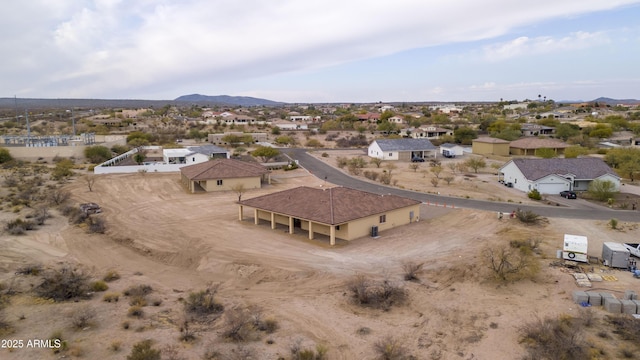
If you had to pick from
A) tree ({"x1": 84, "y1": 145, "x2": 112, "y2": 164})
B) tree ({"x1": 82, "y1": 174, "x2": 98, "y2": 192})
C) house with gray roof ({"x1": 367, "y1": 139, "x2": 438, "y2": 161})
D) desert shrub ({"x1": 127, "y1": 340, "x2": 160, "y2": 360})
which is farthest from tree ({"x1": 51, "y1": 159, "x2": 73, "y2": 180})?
house with gray roof ({"x1": 367, "y1": 139, "x2": 438, "y2": 161})

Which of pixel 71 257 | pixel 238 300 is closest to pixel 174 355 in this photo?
pixel 238 300

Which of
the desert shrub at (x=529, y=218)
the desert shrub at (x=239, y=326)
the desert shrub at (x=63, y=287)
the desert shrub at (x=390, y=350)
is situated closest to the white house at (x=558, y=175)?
the desert shrub at (x=529, y=218)

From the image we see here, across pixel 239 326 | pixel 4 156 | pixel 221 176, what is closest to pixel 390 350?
pixel 239 326

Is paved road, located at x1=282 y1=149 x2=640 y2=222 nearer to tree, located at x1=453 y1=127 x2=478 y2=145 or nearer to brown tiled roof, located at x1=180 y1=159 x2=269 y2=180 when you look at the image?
brown tiled roof, located at x1=180 y1=159 x2=269 y2=180

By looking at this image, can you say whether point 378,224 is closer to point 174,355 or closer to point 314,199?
point 314,199

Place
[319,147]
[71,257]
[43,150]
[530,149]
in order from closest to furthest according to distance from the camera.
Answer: [71,257]
[43,150]
[530,149]
[319,147]

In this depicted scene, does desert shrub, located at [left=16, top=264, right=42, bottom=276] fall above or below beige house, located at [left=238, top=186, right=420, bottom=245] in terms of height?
below

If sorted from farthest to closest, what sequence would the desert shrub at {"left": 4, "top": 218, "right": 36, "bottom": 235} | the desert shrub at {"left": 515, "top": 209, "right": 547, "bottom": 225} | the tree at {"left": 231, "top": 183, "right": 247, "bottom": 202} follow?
the tree at {"left": 231, "top": 183, "right": 247, "bottom": 202} → the desert shrub at {"left": 515, "top": 209, "right": 547, "bottom": 225} → the desert shrub at {"left": 4, "top": 218, "right": 36, "bottom": 235}
